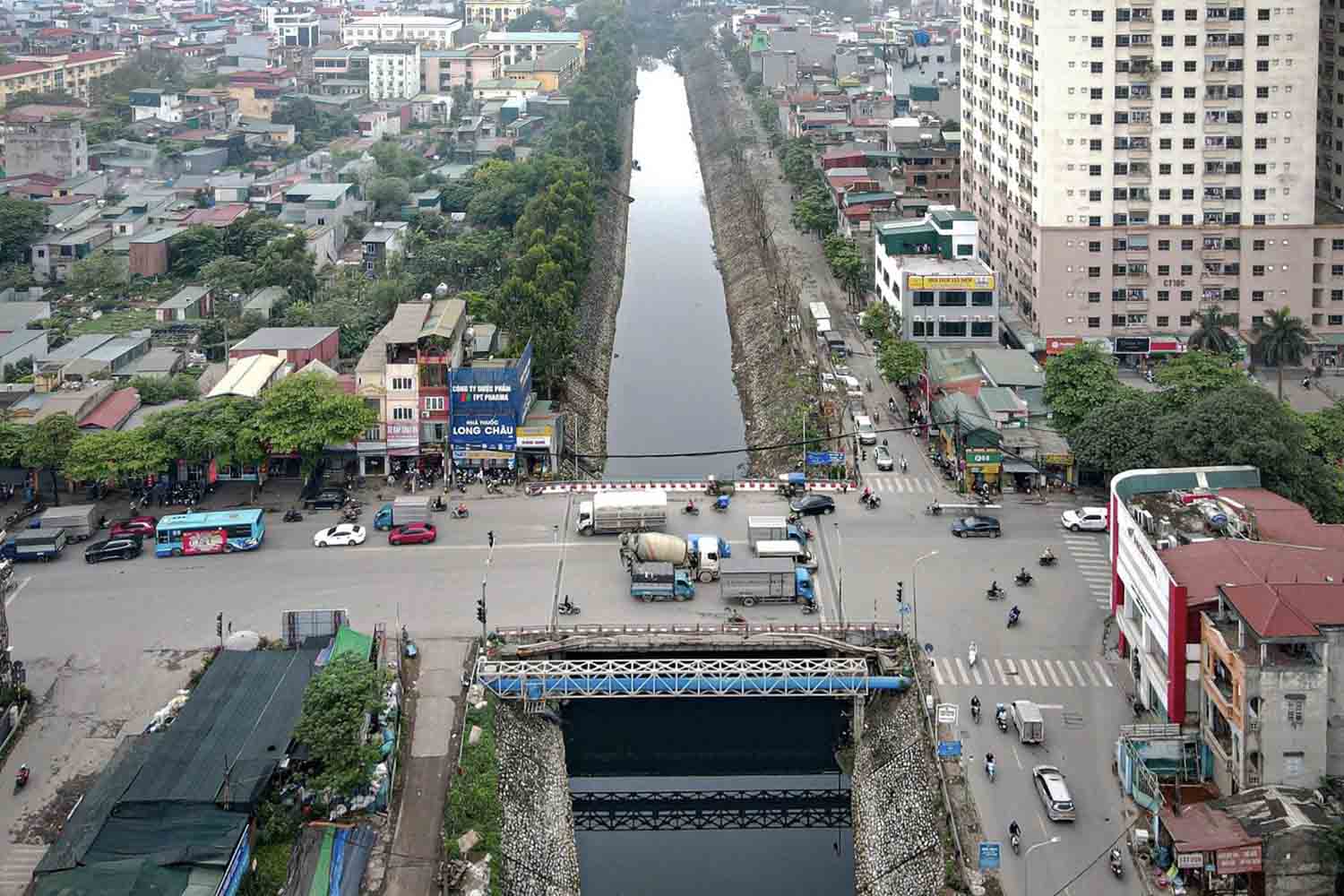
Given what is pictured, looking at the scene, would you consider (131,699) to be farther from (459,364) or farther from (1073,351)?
(1073,351)

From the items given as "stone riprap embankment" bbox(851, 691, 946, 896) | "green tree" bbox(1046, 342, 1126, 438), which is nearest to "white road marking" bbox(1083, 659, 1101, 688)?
"stone riprap embankment" bbox(851, 691, 946, 896)

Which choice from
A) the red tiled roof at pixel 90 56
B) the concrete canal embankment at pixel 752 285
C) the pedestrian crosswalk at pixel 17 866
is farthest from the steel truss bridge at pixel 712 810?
the red tiled roof at pixel 90 56

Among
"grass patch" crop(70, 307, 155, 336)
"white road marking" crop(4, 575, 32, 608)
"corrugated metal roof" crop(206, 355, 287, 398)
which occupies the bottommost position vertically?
"white road marking" crop(4, 575, 32, 608)

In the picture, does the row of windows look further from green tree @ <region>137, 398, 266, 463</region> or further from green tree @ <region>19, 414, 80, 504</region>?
green tree @ <region>19, 414, 80, 504</region>

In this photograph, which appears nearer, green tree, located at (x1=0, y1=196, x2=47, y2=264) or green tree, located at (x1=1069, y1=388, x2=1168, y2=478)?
green tree, located at (x1=1069, y1=388, x2=1168, y2=478)

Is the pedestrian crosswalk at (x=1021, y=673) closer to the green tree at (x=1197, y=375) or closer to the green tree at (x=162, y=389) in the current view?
the green tree at (x=1197, y=375)

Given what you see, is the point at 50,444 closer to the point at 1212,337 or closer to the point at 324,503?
the point at 324,503
